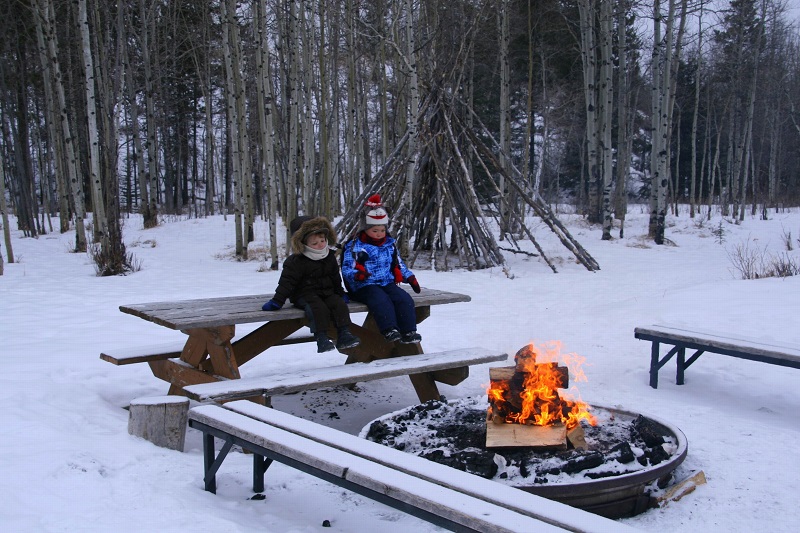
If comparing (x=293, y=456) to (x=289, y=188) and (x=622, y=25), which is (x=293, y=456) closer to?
(x=289, y=188)

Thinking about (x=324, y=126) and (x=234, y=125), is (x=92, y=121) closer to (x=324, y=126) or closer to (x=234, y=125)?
(x=234, y=125)

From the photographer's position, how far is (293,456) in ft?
9.63

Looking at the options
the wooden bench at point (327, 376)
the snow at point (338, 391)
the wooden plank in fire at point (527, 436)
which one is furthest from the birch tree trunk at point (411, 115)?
the wooden plank in fire at point (527, 436)

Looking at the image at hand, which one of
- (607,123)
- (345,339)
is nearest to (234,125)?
(607,123)

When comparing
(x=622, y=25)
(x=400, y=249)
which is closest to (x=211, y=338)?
(x=400, y=249)

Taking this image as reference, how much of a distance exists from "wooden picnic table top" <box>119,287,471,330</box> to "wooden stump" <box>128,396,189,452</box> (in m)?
0.44

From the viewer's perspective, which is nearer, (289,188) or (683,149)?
(289,188)

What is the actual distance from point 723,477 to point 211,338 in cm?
331

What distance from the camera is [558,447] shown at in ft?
12.0

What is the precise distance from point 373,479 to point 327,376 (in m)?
1.64

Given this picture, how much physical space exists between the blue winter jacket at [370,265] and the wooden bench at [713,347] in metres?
2.30

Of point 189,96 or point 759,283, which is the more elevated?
point 189,96

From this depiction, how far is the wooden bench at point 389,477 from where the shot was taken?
2311 millimetres

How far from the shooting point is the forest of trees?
1233 cm
